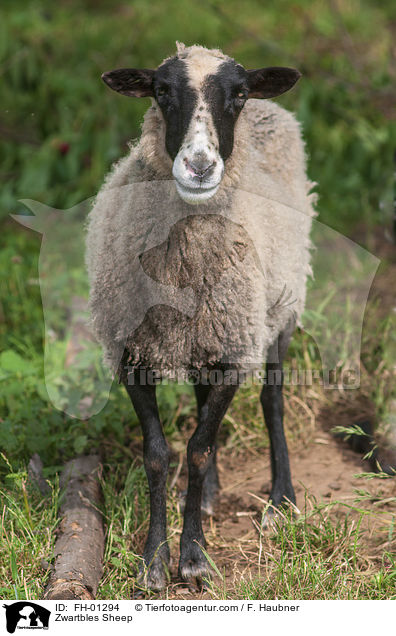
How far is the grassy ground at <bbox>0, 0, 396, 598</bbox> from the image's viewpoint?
3369 mm

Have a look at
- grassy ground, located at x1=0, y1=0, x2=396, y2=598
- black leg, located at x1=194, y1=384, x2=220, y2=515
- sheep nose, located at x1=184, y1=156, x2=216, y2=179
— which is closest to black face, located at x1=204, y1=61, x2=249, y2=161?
sheep nose, located at x1=184, y1=156, x2=216, y2=179

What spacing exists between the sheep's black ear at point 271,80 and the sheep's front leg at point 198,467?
1283 mm

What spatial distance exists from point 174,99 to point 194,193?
1.35 ft

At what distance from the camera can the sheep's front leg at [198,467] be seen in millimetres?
3461

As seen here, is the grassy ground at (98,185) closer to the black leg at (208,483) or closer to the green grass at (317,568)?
the green grass at (317,568)

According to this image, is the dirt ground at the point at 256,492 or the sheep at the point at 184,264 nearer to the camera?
the sheep at the point at 184,264

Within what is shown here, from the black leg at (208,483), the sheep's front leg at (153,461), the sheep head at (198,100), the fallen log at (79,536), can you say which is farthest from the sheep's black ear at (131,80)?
the fallen log at (79,536)

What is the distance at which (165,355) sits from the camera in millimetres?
3352

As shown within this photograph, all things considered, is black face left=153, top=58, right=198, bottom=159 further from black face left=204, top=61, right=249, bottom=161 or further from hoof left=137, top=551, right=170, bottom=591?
hoof left=137, top=551, right=170, bottom=591

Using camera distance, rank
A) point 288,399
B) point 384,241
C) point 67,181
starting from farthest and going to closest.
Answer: point 67,181 → point 384,241 → point 288,399

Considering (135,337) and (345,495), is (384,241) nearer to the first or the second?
(345,495)

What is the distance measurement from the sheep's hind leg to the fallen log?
90 cm

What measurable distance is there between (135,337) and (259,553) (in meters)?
1.07
